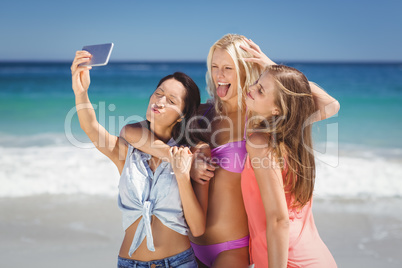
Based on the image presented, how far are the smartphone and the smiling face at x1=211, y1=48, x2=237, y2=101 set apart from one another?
3.12 feet

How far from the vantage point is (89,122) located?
7.89ft

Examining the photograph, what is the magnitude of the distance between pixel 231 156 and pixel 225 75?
0.66 meters

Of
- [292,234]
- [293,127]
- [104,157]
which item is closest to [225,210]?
[292,234]

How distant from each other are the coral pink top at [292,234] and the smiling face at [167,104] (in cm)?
56

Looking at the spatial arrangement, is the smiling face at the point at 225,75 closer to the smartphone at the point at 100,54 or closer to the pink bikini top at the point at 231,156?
the pink bikini top at the point at 231,156

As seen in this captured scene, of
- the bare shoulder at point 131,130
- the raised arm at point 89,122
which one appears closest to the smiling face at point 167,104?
the bare shoulder at point 131,130

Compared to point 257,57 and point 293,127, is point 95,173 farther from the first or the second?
point 293,127

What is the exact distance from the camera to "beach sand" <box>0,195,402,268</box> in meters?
4.05

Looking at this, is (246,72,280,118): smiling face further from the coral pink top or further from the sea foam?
the sea foam

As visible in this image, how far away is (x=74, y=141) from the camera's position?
9.67 meters

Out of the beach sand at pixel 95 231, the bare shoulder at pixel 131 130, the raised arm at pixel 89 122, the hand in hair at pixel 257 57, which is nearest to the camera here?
the raised arm at pixel 89 122

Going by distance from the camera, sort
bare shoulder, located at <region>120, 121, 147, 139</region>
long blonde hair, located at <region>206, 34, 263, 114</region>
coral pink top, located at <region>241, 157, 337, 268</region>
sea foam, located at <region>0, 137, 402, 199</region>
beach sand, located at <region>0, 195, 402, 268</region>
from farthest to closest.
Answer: sea foam, located at <region>0, 137, 402, 199</region>
beach sand, located at <region>0, 195, 402, 268</region>
long blonde hair, located at <region>206, 34, 263, 114</region>
bare shoulder, located at <region>120, 121, 147, 139</region>
coral pink top, located at <region>241, 157, 337, 268</region>

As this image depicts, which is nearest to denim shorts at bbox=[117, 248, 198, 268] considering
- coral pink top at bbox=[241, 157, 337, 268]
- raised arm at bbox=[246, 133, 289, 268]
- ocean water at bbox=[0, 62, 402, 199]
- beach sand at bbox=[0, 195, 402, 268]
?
coral pink top at bbox=[241, 157, 337, 268]

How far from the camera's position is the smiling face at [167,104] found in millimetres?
2457
